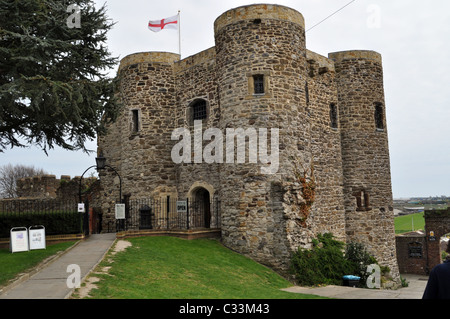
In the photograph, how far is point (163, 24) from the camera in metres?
22.5

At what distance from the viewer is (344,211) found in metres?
22.2

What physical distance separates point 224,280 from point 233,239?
15.2 ft

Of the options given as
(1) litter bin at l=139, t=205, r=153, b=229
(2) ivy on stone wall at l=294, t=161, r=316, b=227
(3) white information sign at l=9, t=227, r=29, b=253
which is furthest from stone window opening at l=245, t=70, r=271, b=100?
(3) white information sign at l=9, t=227, r=29, b=253

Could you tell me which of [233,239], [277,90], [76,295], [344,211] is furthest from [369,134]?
[76,295]

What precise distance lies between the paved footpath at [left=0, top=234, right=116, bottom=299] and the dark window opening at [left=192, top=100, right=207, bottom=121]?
25.2 feet

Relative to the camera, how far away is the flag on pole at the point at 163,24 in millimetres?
22328

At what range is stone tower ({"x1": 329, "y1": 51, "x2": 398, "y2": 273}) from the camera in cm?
2262

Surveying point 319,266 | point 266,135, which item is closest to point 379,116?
point 266,135

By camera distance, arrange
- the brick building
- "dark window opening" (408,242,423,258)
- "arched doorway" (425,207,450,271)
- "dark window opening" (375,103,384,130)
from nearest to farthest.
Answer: the brick building, "dark window opening" (375,103,384,130), "arched doorway" (425,207,450,271), "dark window opening" (408,242,423,258)

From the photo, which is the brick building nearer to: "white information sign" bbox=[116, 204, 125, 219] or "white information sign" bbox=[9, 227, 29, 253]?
"white information sign" bbox=[116, 204, 125, 219]

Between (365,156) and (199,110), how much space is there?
9.58 m

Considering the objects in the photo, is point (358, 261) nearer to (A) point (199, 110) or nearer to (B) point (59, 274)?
(A) point (199, 110)

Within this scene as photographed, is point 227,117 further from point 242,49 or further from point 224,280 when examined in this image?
point 224,280

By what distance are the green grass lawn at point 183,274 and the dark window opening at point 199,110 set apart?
21.0ft
